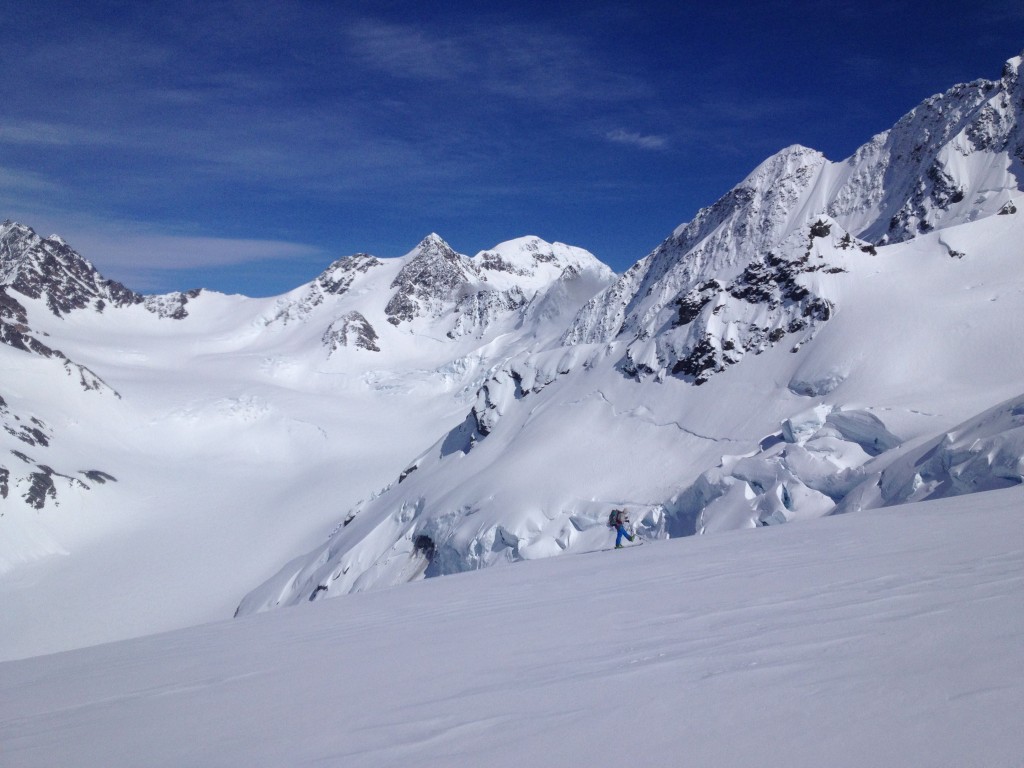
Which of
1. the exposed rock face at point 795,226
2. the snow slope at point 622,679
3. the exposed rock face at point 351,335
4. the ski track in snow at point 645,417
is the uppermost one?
the exposed rock face at point 351,335

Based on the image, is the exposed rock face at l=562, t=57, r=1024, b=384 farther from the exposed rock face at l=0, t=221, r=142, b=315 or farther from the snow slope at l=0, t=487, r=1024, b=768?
the exposed rock face at l=0, t=221, r=142, b=315

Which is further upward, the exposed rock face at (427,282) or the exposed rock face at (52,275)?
the exposed rock face at (52,275)

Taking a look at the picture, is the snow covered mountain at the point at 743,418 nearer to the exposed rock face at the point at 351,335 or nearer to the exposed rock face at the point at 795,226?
the exposed rock face at the point at 795,226

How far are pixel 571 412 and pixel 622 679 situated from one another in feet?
94.8

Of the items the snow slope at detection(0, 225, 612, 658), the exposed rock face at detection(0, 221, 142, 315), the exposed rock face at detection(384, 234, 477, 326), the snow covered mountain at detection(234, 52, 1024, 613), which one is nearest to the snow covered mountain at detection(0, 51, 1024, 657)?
the snow covered mountain at detection(234, 52, 1024, 613)

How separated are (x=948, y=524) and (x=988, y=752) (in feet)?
21.4

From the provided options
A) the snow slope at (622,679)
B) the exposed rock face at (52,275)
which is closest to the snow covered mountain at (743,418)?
the snow slope at (622,679)

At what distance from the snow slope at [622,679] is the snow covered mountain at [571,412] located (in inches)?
403

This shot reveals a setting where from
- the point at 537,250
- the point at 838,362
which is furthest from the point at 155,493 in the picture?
the point at 537,250

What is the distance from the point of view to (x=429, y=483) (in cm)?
3409

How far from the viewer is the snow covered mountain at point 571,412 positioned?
22297 millimetres

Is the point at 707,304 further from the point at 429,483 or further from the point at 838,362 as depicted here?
the point at 429,483

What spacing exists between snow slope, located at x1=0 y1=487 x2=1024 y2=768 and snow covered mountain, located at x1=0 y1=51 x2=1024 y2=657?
10.2m

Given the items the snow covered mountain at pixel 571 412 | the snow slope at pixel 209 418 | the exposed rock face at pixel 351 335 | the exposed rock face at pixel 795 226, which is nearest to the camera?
the snow covered mountain at pixel 571 412
